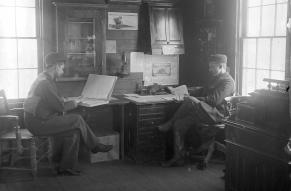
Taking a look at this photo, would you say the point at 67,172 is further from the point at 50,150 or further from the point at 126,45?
the point at 126,45

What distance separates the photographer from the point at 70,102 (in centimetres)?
575

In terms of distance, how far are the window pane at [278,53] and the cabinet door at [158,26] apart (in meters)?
1.81

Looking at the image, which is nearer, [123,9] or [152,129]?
[152,129]

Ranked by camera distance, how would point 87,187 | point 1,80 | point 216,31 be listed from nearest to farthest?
1. point 87,187
2. point 1,80
3. point 216,31

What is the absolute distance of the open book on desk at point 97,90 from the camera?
6086 millimetres

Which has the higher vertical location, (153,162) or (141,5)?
(141,5)

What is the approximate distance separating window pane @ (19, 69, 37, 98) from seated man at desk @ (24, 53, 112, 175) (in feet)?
2.26

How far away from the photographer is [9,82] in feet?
20.3

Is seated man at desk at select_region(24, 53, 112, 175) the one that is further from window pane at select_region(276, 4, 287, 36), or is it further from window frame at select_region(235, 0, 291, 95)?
window pane at select_region(276, 4, 287, 36)

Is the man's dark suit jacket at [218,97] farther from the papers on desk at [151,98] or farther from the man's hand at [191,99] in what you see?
the papers on desk at [151,98]

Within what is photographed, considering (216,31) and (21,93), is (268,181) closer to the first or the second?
(216,31)

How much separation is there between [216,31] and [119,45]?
151 centimetres

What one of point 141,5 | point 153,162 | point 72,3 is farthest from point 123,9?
point 153,162

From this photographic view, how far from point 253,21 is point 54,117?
306 cm
